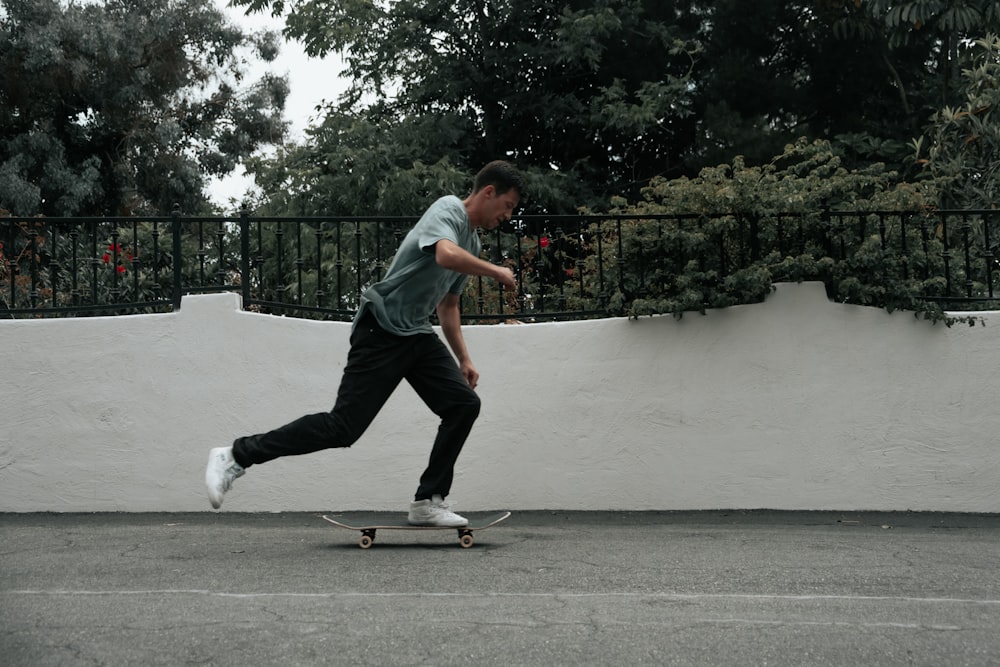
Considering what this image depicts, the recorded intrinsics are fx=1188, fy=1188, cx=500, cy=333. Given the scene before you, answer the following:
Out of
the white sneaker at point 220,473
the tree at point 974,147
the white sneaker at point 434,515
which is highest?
the tree at point 974,147

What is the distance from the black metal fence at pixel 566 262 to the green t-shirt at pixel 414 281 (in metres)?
2.27

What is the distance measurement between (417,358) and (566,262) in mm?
2774

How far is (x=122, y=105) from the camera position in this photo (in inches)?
1149

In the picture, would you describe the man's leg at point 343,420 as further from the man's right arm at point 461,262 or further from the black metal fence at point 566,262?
the black metal fence at point 566,262

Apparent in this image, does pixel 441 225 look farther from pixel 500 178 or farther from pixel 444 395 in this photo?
pixel 444 395

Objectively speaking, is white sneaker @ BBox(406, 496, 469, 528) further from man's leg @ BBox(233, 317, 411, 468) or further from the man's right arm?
the man's right arm

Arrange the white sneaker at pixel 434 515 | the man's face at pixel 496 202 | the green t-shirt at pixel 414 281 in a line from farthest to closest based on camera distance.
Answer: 1. the white sneaker at pixel 434 515
2. the man's face at pixel 496 202
3. the green t-shirt at pixel 414 281

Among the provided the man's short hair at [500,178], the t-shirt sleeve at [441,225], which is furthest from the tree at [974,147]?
the t-shirt sleeve at [441,225]

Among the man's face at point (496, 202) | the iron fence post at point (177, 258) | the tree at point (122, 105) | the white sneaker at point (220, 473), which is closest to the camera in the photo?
the white sneaker at point (220, 473)

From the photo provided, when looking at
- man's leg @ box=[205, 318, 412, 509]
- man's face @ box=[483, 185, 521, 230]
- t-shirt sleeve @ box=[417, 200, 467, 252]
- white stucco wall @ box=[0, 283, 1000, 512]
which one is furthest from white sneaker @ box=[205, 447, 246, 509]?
white stucco wall @ box=[0, 283, 1000, 512]

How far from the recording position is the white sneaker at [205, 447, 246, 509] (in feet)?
18.9

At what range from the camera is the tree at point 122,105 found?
27062 millimetres

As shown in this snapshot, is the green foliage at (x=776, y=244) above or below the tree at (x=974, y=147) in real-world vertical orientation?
below

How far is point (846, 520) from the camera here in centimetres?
780
